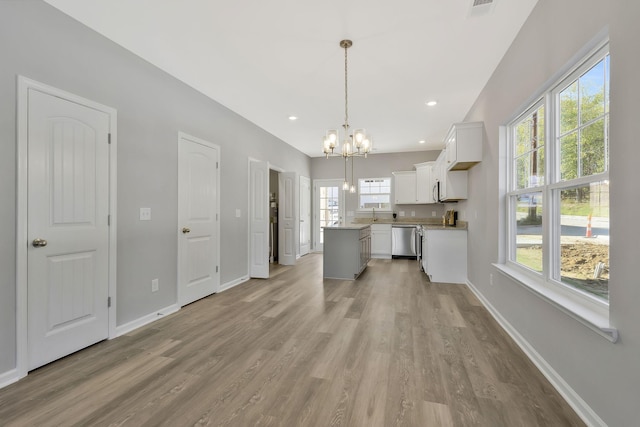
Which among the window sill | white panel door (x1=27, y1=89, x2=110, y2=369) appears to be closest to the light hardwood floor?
white panel door (x1=27, y1=89, x2=110, y2=369)

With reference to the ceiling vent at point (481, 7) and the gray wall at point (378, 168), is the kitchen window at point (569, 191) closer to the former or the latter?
the ceiling vent at point (481, 7)

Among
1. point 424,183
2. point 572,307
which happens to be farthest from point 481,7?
point 424,183

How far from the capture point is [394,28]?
8.42 feet

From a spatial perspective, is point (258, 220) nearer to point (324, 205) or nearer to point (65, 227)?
point (65, 227)

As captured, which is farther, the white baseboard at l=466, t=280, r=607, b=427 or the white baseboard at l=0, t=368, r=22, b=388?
the white baseboard at l=0, t=368, r=22, b=388

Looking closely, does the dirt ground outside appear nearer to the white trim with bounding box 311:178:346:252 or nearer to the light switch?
the light switch

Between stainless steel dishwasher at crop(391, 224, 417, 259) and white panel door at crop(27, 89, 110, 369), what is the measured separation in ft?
19.5

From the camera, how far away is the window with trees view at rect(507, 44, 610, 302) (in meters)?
1.67

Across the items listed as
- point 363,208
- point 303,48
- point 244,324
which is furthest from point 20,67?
point 363,208

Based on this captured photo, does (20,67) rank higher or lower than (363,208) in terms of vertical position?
higher

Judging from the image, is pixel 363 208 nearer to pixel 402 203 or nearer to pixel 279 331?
pixel 402 203

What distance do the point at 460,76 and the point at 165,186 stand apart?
3651mm

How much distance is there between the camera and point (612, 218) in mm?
1450

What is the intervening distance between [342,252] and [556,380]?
10.9ft
